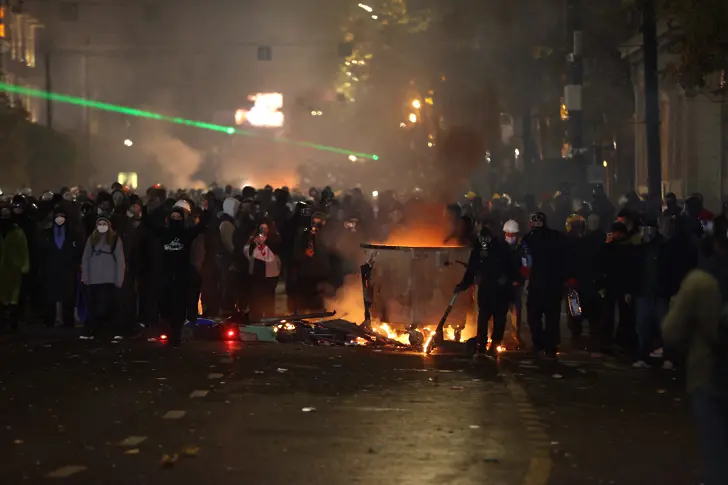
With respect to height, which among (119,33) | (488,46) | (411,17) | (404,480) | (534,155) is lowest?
(404,480)

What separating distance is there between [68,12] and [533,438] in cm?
8361

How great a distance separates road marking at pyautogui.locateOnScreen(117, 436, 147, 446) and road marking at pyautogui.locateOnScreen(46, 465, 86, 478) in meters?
0.82

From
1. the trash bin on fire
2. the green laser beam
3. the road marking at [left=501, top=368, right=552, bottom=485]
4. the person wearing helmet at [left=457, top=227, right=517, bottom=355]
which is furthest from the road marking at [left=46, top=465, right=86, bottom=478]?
the green laser beam

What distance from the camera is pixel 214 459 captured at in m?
8.73

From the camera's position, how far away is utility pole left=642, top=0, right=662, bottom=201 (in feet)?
78.0

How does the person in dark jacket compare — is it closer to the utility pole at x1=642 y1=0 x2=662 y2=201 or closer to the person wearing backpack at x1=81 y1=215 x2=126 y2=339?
the person wearing backpack at x1=81 y1=215 x2=126 y2=339

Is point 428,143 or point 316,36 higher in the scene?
point 316,36

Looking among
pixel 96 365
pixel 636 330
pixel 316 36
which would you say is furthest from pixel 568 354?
pixel 316 36

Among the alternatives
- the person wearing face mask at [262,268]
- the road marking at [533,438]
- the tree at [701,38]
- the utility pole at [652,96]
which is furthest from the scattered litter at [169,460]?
the utility pole at [652,96]

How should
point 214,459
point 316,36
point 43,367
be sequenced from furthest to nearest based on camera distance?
point 316,36 < point 43,367 < point 214,459

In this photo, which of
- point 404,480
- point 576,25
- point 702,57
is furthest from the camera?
point 576,25

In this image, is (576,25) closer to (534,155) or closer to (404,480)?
(534,155)

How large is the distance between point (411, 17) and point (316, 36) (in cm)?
4032

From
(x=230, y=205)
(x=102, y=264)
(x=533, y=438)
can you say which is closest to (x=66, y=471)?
(x=533, y=438)
